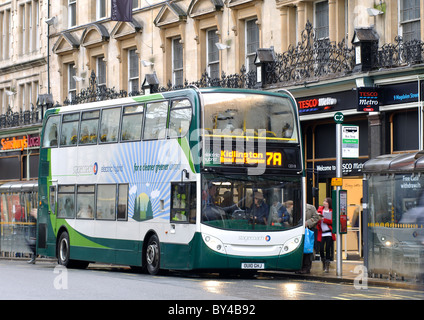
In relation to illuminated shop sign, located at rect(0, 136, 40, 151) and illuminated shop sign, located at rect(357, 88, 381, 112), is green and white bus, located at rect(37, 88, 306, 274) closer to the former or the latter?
illuminated shop sign, located at rect(357, 88, 381, 112)

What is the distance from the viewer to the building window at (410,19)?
85.8 feet

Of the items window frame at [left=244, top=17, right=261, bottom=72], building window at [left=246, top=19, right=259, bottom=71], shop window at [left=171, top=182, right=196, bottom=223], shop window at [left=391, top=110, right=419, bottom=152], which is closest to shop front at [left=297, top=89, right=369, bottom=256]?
shop window at [left=391, top=110, right=419, bottom=152]

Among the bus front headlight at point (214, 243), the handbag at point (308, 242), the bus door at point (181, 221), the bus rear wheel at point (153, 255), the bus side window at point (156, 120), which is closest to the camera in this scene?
the bus front headlight at point (214, 243)

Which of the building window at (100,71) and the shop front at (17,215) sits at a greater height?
the building window at (100,71)

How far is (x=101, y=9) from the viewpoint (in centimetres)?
4200

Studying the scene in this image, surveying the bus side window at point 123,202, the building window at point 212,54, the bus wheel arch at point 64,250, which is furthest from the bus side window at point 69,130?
the building window at point 212,54

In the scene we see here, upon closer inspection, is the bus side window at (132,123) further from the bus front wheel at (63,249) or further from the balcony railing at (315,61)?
the balcony railing at (315,61)

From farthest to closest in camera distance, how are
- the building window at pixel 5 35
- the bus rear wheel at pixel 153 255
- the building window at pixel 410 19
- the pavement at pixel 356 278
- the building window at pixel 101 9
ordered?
1. the building window at pixel 5 35
2. the building window at pixel 101 9
3. the building window at pixel 410 19
4. the bus rear wheel at pixel 153 255
5. the pavement at pixel 356 278

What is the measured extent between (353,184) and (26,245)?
1281cm

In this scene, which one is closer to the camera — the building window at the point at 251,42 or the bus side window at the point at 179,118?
the bus side window at the point at 179,118

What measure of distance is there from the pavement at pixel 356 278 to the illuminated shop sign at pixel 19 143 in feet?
76.6

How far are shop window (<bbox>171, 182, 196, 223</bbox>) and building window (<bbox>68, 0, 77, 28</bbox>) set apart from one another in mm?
23144
